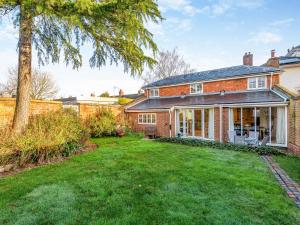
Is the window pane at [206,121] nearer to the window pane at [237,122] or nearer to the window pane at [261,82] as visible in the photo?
the window pane at [237,122]

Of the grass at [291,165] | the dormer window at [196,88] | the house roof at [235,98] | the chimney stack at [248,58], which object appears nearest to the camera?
the grass at [291,165]

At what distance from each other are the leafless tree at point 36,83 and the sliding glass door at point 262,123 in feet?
86.8

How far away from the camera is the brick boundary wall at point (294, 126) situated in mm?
10859

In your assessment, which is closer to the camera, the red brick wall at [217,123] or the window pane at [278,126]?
the window pane at [278,126]

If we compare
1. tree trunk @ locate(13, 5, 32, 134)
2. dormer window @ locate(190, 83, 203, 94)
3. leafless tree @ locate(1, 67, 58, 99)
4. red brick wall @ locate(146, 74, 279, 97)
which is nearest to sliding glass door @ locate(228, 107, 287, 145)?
red brick wall @ locate(146, 74, 279, 97)

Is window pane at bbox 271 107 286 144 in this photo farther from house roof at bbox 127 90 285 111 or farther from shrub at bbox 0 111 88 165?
shrub at bbox 0 111 88 165

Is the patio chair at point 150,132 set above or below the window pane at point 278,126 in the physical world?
below

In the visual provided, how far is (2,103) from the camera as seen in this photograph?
33.7ft

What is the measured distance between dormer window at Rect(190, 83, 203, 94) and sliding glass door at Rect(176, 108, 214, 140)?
3419mm

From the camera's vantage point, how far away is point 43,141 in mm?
8562

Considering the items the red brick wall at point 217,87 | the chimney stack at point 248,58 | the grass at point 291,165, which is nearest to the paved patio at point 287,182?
the grass at point 291,165

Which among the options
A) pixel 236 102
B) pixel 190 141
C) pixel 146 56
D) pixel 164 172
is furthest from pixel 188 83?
pixel 164 172

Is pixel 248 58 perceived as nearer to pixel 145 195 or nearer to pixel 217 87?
pixel 217 87

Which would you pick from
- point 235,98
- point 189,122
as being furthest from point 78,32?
point 235,98
